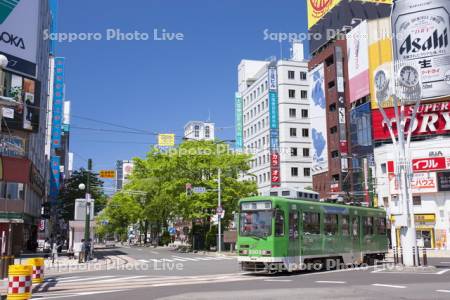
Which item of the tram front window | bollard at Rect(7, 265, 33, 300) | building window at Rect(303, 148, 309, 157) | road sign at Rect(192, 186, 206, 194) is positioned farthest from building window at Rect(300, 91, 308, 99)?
bollard at Rect(7, 265, 33, 300)

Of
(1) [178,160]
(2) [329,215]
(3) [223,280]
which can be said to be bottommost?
(3) [223,280]

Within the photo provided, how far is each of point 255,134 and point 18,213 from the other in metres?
56.7

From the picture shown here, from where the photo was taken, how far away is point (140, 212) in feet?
202

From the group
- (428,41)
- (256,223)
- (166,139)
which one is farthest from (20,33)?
(428,41)

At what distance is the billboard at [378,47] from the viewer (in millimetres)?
54250

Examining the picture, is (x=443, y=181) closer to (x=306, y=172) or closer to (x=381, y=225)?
(x=381, y=225)

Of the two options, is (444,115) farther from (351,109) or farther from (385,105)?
(351,109)

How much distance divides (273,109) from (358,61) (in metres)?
25.6

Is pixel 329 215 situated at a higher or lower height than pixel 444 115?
lower

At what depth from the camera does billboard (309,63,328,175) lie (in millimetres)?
65312

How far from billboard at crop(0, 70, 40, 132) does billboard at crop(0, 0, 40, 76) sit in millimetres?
815

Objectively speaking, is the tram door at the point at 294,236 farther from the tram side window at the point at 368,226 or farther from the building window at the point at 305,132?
the building window at the point at 305,132

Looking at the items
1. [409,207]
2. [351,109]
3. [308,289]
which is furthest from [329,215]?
[351,109]

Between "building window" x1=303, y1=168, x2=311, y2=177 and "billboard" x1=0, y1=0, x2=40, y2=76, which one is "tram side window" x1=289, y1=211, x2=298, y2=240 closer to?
"billboard" x1=0, y1=0, x2=40, y2=76
